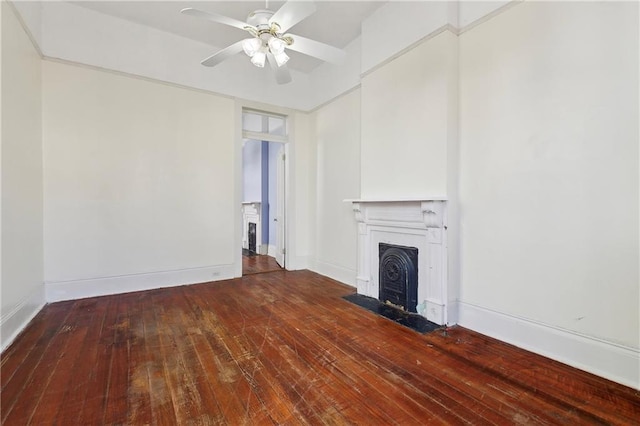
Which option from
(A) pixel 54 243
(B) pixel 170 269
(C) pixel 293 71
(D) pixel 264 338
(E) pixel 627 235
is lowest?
(D) pixel 264 338

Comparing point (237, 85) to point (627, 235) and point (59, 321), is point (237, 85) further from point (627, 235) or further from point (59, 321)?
point (627, 235)

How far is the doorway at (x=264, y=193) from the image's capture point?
16.9 feet

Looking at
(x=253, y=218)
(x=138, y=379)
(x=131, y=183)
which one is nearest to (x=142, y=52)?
(x=131, y=183)

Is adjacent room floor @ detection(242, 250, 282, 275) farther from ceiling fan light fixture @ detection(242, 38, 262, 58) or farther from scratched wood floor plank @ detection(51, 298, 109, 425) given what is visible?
ceiling fan light fixture @ detection(242, 38, 262, 58)

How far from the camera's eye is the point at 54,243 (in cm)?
327

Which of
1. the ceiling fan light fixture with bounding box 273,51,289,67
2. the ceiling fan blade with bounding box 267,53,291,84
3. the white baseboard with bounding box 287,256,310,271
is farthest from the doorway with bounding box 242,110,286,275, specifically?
the ceiling fan light fixture with bounding box 273,51,289,67

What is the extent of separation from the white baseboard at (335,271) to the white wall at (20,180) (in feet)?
11.2

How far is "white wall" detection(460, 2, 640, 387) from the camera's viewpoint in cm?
182

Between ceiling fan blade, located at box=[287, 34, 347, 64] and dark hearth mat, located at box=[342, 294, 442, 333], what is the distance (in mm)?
2470

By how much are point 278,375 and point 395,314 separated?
1480 mm

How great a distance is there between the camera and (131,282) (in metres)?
3.68

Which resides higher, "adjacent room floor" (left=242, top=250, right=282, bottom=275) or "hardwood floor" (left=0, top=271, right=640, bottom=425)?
"adjacent room floor" (left=242, top=250, right=282, bottom=275)

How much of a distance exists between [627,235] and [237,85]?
15.1 ft

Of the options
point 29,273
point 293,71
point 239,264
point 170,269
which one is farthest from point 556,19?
point 29,273
